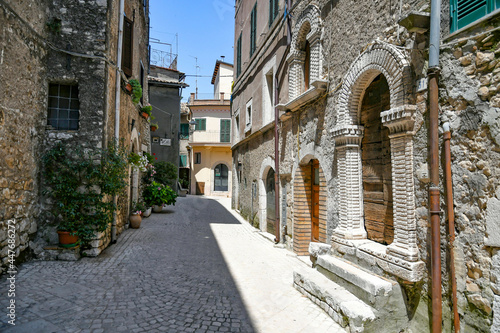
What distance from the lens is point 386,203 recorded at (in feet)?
13.7

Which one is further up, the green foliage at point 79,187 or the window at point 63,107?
the window at point 63,107

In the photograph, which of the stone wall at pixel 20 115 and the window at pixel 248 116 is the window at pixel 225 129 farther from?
the stone wall at pixel 20 115

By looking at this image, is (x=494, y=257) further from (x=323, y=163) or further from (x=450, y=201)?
(x=323, y=163)

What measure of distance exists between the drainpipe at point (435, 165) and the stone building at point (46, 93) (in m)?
5.52

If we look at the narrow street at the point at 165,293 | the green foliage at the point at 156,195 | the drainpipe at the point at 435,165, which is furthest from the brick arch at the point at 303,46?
the green foliage at the point at 156,195

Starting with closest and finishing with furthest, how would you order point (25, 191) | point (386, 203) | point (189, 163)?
point (386, 203) < point (25, 191) < point (189, 163)

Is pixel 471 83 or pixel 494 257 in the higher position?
pixel 471 83

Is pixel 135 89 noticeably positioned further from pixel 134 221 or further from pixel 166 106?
pixel 166 106

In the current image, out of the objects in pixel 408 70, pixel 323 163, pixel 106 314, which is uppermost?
pixel 408 70

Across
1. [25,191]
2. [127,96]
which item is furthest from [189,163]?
[25,191]

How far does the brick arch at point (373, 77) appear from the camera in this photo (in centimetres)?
348

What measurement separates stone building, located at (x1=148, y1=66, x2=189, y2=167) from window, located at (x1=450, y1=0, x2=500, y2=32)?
740 inches

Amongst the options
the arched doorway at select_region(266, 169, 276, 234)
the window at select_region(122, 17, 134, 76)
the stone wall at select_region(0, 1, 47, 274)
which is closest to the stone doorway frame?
the arched doorway at select_region(266, 169, 276, 234)

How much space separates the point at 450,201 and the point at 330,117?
2.78 m
